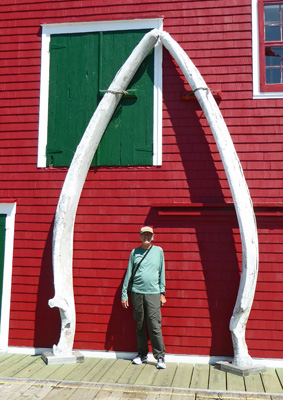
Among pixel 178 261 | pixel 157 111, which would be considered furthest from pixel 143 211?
pixel 157 111

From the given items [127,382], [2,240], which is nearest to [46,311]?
[2,240]

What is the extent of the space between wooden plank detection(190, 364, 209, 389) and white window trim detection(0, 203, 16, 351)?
274 cm

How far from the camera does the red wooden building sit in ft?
19.4

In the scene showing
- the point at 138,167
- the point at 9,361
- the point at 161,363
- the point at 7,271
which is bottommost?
the point at 9,361

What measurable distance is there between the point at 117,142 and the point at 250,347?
132 inches

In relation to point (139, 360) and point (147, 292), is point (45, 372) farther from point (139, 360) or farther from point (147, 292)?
point (147, 292)

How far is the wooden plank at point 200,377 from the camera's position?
480 centimetres

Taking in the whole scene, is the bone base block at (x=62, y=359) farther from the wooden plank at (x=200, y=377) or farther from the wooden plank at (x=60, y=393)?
the wooden plank at (x=200, y=377)

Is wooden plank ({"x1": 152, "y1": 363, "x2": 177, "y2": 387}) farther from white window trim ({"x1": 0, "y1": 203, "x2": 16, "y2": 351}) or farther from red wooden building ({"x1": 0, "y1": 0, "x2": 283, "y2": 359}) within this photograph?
white window trim ({"x1": 0, "y1": 203, "x2": 16, "y2": 351})

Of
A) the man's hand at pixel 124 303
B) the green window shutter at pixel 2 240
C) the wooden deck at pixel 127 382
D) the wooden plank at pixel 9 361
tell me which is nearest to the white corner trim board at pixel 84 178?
the wooden deck at pixel 127 382

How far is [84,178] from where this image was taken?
6203mm

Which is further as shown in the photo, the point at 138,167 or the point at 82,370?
the point at 138,167

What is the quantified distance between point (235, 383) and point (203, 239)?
188 cm

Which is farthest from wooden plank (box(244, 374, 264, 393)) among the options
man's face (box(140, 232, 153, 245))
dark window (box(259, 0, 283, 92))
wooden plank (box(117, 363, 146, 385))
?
dark window (box(259, 0, 283, 92))
